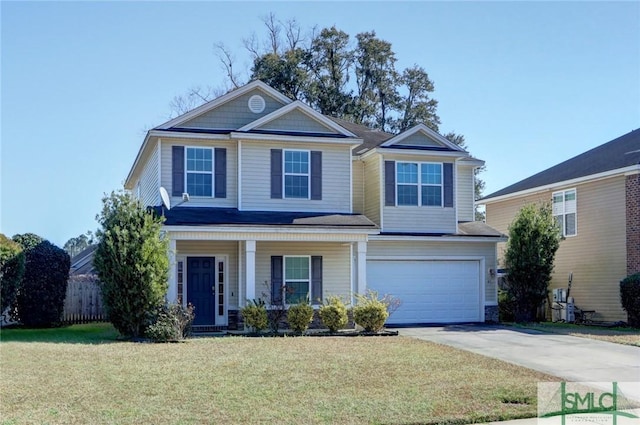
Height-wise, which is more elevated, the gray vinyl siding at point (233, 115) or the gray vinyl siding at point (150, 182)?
the gray vinyl siding at point (233, 115)

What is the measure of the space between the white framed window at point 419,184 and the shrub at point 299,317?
5.44 m

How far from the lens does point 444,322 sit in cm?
2242

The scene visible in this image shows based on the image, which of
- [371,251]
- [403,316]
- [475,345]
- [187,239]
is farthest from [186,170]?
[475,345]

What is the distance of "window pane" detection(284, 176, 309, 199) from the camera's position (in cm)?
2105

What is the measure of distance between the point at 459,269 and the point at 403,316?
2491 millimetres

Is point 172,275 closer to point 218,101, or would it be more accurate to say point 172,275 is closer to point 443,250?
point 218,101

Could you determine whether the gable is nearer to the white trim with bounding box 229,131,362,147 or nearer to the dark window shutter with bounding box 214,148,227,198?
the white trim with bounding box 229,131,362,147

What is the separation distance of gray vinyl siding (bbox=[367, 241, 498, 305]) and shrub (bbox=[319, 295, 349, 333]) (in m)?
3.26

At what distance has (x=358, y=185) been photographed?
23.5 meters

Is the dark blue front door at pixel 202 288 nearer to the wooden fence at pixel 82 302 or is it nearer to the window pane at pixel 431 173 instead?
the wooden fence at pixel 82 302

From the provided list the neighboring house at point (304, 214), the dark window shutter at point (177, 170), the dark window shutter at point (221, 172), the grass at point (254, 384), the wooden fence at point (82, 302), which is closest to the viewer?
the grass at point (254, 384)

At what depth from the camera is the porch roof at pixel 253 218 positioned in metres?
18.9

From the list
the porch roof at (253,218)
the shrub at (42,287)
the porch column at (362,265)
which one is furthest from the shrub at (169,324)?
the shrub at (42,287)

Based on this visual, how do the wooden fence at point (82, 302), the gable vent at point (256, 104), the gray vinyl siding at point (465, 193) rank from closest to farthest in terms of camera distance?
the gable vent at point (256, 104), the wooden fence at point (82, 302), the gray vinyl siding at point (465, 193)
